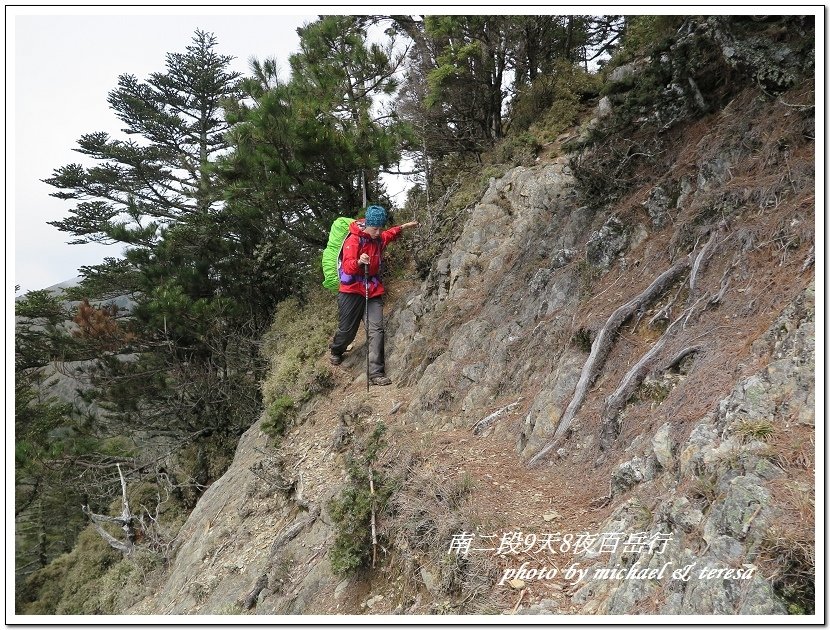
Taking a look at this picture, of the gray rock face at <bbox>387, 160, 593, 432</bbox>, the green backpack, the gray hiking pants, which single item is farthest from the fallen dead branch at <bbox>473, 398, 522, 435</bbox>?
the green backpack

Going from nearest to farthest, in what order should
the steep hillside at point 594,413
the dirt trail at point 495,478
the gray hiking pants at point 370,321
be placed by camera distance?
the steep hillside at point 594,413, the dirt trail at point 495,478, the gray hiking pants at point 370,321

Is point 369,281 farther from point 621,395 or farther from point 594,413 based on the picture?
point 621,395

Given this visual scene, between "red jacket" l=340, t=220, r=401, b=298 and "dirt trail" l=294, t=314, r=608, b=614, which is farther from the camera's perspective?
"red jacket" l=340, t=220, r=401, b=298

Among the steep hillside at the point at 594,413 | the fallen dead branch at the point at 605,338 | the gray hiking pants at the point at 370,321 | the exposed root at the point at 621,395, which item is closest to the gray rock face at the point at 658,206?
the steep hillside at the point at 594,413

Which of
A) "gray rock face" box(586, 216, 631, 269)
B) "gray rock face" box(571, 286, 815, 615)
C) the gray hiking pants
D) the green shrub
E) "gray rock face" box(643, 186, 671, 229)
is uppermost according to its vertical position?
"gray rock face" box(643, 186, 671, 229)

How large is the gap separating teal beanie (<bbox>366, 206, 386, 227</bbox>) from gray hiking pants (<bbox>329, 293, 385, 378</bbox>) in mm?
1162

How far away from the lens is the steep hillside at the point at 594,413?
304cm

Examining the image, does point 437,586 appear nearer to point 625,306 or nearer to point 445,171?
point 625,306

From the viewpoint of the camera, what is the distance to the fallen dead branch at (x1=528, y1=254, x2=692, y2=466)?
482cm

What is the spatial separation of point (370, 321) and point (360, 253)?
1080mm

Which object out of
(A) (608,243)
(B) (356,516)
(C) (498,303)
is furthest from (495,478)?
(A) (608,243)

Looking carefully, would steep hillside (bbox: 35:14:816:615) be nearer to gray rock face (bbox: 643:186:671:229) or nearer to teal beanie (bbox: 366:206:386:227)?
gray rock face (bbox: 643:186:671:229)

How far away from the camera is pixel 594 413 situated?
4.62m

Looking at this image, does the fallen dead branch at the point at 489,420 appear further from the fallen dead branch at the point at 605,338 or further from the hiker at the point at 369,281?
the hiker at the point at 369,281
